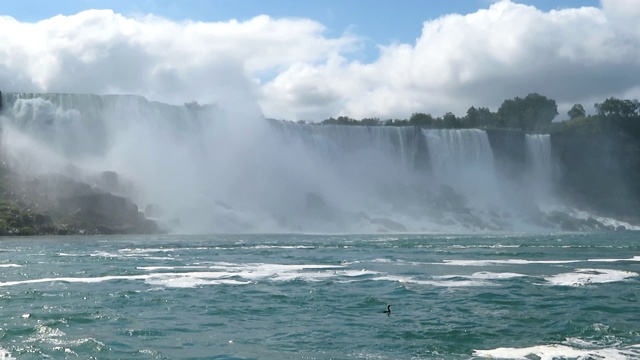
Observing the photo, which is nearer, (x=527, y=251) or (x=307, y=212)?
(x=527, y=251)

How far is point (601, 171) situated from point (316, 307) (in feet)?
266

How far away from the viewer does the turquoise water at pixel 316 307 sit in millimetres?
13531

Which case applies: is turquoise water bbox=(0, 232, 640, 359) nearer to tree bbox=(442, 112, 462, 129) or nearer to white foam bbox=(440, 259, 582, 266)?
white foam bbox=(440, 259, 582, 266)

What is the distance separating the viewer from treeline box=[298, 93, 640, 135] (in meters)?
97.9

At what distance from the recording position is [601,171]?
301 ft

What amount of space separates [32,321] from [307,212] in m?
51.2

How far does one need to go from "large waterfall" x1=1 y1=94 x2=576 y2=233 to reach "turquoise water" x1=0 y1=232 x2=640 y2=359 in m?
31.9

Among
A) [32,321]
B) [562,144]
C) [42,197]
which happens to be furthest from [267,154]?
[32,321]

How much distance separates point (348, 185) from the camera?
246ft

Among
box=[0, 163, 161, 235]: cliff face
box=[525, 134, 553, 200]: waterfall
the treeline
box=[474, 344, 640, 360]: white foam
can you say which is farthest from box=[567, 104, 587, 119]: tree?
box=[474, 344, 640, 360]: white foam

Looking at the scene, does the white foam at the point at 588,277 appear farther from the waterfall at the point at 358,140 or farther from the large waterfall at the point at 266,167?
the waterfall at the point at 358,140

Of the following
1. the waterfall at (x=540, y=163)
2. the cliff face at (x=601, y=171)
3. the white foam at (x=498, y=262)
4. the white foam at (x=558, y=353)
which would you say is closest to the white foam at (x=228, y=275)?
the white foam at (x=498, y=262)

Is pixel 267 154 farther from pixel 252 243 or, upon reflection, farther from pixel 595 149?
pixel 595 149

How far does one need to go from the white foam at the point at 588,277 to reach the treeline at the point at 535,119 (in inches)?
2854
